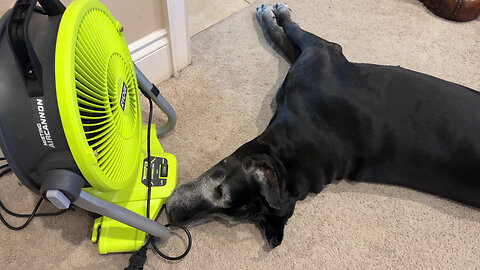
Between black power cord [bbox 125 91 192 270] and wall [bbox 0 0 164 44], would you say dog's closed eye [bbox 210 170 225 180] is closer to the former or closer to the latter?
black power cord [bbox 125 91 192 270]

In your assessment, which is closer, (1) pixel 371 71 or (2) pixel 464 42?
(1) pixel 371 71

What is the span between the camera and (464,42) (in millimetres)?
1987

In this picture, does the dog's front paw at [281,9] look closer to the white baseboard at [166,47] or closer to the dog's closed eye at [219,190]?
the white baseboard at [166,47]

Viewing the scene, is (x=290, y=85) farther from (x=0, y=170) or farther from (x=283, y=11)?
(x=0, y=170)

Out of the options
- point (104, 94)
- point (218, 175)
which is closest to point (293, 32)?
point (218, 175)

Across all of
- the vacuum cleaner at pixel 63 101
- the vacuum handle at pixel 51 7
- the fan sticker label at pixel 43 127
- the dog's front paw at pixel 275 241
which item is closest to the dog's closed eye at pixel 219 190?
the dog's front paw at pixel 275 241

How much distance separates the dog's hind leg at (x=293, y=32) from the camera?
5.28 feet

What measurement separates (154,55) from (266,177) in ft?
2.40

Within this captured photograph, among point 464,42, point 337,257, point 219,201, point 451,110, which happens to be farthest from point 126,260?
point 464,42

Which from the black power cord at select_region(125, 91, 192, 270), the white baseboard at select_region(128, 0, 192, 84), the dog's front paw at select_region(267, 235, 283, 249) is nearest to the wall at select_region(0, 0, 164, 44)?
the white baseboard at select_region(128, 0, 192, 84)

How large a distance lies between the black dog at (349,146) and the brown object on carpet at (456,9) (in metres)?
0.79

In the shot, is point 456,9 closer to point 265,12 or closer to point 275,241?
point 265,12

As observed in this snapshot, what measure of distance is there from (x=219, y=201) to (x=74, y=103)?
2.07 ft

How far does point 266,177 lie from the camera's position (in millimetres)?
1170
